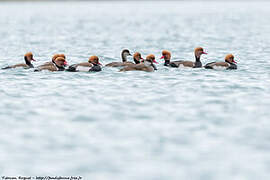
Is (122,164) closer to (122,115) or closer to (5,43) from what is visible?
(122,115)

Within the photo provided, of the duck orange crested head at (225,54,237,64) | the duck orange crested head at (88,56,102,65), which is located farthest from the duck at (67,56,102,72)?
the duck orange crested head at (225,54,237,64)

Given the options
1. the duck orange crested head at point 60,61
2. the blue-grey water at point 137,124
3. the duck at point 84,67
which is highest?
the duck orange crested head at point 60,61

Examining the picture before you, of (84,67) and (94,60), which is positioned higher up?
(94,60)

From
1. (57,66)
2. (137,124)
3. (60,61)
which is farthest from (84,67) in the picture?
(137,124)

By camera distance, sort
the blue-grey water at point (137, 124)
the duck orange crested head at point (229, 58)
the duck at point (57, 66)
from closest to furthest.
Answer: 1. the blue-grey water at point (137, 124)
2. the duck at point (57, 66)
3. the duck orange crested head at point (229, 58)

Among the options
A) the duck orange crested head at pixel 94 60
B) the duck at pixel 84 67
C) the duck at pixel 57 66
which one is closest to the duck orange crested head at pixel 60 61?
the duck at pixel 57 66

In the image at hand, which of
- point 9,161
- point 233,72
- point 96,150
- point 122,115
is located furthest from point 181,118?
point 233,72

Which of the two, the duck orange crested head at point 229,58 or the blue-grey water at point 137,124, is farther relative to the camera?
the duck orange crested head at point 229,58

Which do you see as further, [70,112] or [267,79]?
[267,79]

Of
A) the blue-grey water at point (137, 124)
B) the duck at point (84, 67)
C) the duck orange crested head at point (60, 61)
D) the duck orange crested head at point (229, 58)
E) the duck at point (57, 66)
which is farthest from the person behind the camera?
the duck orange crested head at point (229, 58)

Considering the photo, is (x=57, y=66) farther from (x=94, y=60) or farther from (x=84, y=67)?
(x=94, y=60)

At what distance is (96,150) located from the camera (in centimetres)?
902

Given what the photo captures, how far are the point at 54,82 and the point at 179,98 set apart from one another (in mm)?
4628

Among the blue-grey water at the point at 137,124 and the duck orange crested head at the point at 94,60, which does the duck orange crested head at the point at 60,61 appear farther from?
the duck orange crested head at the point at 94,60
